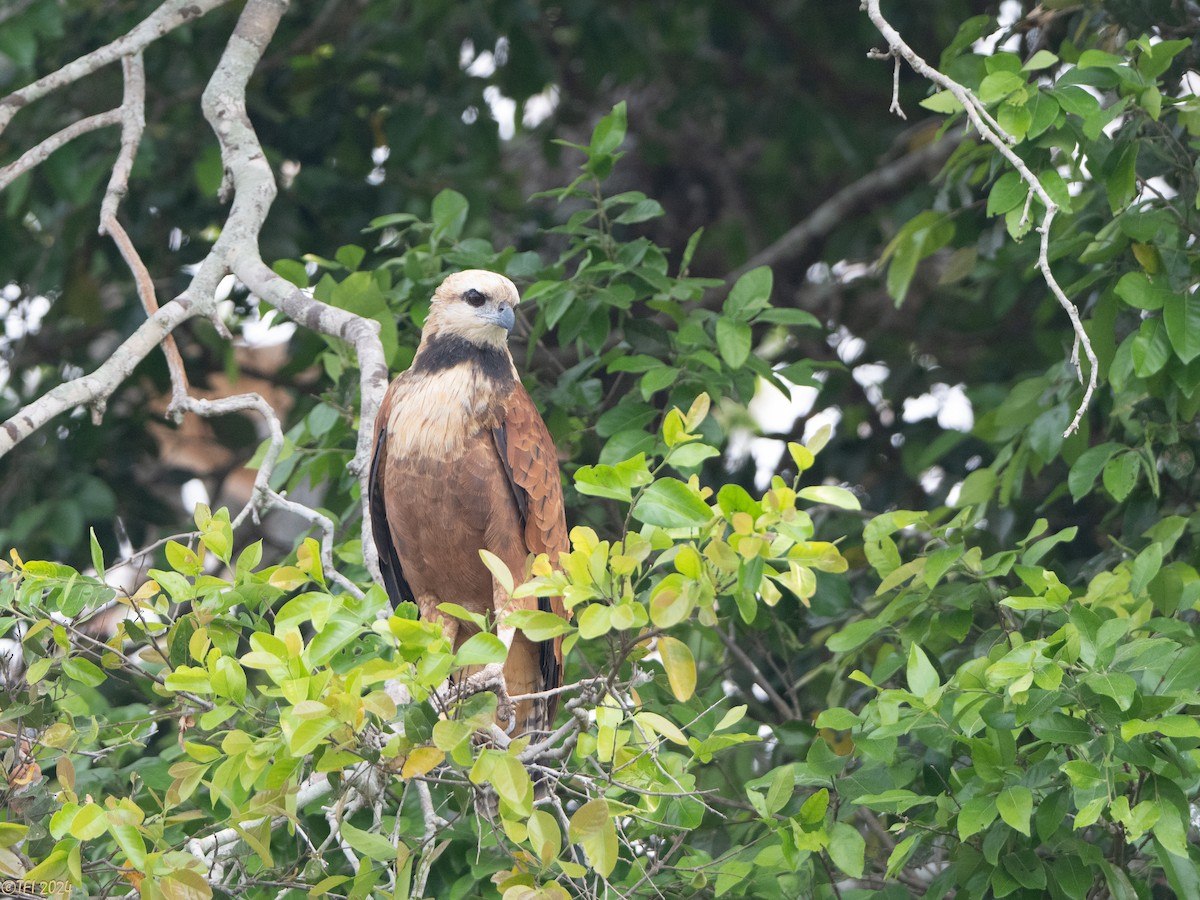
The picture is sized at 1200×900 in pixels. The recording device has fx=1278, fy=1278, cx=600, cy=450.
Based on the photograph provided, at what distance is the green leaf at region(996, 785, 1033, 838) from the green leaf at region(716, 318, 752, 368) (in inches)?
49.1

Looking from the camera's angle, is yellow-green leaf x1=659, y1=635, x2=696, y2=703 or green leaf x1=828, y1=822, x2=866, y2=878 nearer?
yellow-green leaf x1=659, y1=635, x2=696, y2=703

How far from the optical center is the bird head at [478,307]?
329 centimetres

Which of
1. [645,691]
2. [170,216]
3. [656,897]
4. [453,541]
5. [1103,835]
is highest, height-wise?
[170,216]

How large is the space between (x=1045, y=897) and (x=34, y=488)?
3730 mm

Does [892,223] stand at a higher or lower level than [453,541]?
lower

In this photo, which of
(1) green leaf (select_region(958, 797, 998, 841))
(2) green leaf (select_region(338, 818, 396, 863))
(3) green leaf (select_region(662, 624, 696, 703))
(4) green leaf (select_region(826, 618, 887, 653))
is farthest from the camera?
(4) green leaf (select_region(826, 618, 887, 653))

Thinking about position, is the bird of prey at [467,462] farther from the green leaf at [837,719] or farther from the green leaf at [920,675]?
the green leaf at [920,675]

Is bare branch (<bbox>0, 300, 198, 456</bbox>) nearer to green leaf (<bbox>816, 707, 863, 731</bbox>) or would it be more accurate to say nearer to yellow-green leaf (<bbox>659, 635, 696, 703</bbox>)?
yellow-green leaf (<bbox>659, 635, 696, 703</bbox>)

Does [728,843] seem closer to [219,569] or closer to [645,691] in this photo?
[645,691]

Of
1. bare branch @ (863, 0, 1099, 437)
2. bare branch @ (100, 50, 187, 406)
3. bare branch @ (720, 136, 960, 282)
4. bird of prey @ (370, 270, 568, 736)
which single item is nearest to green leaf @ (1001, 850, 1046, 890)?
bare branch @ (863, 0, 1099, 437)

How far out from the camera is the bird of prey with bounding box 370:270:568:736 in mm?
3215

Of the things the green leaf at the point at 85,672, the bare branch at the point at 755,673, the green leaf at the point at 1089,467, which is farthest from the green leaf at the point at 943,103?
the green leaf at the point at 85,672

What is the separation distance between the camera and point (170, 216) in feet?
16.0

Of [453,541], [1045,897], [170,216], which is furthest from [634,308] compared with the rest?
[1045,897]
